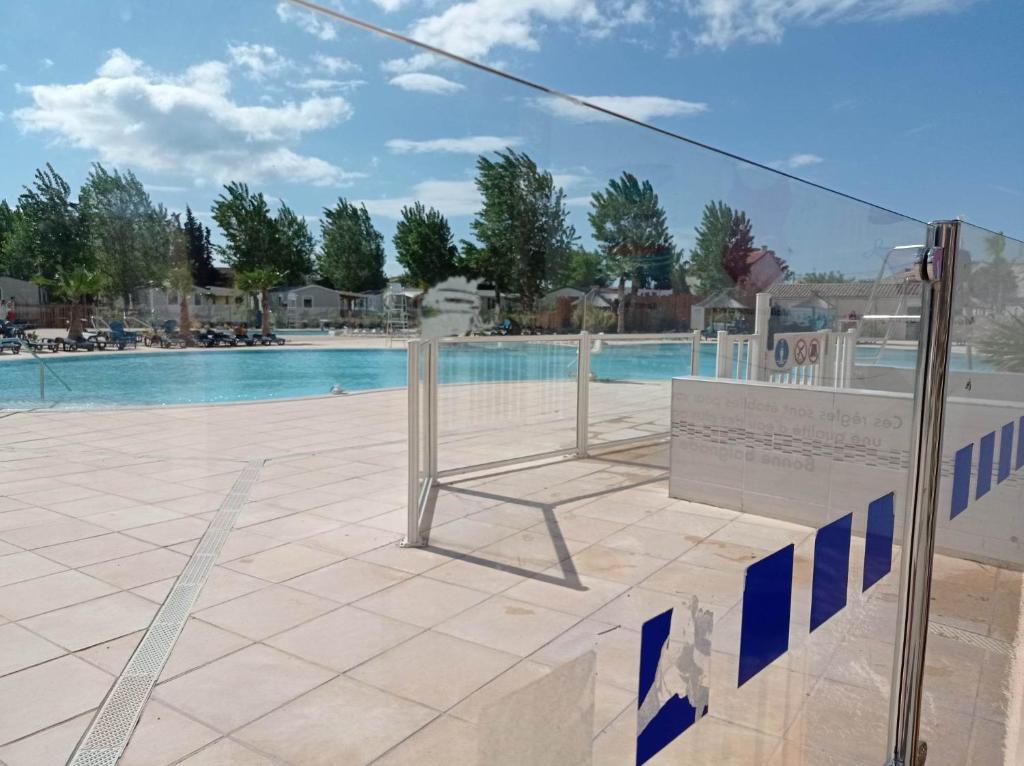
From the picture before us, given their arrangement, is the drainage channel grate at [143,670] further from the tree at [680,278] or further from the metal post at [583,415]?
the metal post at [583,415]

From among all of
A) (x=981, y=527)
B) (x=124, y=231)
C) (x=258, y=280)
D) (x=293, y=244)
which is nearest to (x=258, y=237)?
(x=293, y=244)

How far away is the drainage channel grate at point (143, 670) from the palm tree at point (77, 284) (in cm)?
150

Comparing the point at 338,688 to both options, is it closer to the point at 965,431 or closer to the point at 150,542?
the point at 150,542

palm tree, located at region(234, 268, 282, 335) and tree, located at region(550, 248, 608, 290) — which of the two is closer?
tree, located at region(550, 248, 608, 290)

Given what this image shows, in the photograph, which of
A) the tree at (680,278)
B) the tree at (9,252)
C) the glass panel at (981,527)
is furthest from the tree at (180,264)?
the glass panel at (981,527)

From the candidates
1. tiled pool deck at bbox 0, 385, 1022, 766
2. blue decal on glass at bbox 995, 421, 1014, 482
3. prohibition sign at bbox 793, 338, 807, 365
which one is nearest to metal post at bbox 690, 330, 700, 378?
prohibition sign at bbox 793, 338, 807, 365

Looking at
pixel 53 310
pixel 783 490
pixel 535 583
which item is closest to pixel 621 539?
pixel 535 583

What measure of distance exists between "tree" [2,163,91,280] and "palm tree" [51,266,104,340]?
4 centimetres

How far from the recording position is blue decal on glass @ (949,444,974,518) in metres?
3.29

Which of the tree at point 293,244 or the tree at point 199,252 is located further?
the tree at point 199,252

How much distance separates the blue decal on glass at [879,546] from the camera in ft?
7.53

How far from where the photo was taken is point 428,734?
2.12 meters

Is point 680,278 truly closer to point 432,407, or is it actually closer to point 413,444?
point 413,444

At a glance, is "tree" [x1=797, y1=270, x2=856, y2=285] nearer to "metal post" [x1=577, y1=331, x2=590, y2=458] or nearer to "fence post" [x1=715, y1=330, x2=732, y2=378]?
"fence post" [x1=715, y1=330, x2=732, y2=378]
